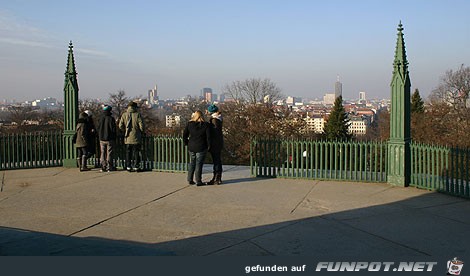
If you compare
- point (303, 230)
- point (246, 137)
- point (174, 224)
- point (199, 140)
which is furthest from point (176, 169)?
point (246, 137)

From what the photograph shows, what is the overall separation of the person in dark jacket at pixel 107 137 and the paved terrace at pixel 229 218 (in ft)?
4.09

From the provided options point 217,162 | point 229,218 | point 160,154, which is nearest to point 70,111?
point 160,154

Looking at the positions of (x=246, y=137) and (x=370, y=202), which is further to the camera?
(x=246, y=137)

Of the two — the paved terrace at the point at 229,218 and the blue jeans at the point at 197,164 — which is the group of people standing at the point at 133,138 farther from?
the paved terrace at the point at 229,218

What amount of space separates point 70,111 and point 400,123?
9.26m

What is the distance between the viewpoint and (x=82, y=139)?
41.3ft

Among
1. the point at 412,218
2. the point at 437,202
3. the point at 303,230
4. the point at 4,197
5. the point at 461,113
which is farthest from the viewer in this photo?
the point at 461,113

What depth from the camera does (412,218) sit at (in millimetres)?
7375

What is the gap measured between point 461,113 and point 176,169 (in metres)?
35.1

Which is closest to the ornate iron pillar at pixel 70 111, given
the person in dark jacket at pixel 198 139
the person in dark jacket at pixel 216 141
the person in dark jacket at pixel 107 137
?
the person in dark jacket at pixel 107 137

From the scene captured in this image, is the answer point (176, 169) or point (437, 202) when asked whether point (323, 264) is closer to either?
Result: point (437, 202)

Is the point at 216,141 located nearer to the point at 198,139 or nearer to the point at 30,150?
the point at 198,139

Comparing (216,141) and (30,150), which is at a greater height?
(216,141)

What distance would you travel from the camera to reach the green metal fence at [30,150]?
43.0 feet
